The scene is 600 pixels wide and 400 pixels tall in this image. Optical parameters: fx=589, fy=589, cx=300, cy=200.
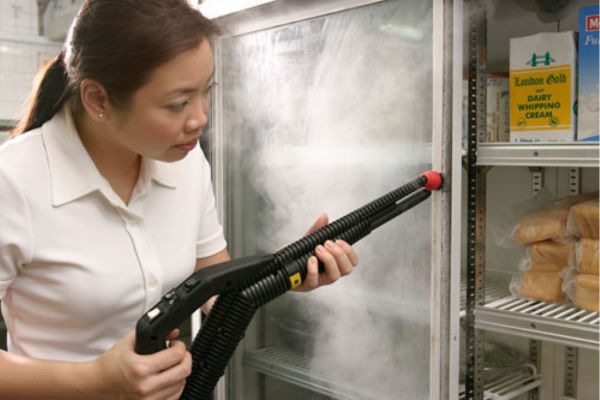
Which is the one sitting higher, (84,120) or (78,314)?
(84,120)

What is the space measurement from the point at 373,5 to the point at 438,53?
0.98ft

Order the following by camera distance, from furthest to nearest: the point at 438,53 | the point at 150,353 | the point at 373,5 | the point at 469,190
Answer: the point at 373,5, the point at 469,190, the point at 438,53, the point at 150,353

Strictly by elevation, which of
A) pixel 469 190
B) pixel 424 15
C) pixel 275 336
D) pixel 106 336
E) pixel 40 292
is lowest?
pixel 275 336

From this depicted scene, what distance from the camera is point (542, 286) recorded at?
1.37 m

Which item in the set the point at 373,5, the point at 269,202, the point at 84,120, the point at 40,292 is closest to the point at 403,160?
the point at 373,5

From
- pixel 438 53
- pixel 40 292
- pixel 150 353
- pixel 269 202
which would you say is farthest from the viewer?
pixel 269 202

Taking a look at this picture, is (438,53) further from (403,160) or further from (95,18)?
(95,18)

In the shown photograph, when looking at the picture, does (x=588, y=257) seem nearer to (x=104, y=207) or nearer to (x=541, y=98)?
(x=541, y=98)

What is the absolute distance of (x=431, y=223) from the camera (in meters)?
1.32

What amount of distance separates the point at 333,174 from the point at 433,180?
42 centimetres

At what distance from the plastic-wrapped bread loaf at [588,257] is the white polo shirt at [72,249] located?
0.85 m

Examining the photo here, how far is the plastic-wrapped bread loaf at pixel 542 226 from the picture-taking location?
1.35 meters

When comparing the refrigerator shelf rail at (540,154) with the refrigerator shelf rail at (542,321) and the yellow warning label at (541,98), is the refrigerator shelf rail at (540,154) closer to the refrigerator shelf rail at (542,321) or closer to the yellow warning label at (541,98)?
the yellow warning label at (541,98)

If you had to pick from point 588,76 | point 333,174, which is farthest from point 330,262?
point 588,76
